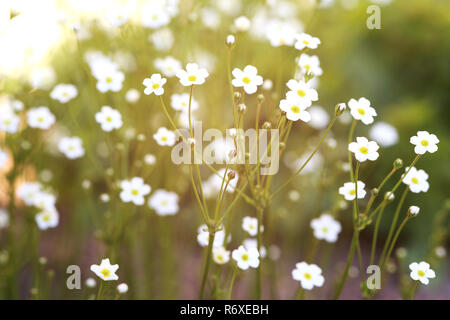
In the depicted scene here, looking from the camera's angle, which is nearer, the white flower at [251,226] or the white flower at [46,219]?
the white flower at [251,226]

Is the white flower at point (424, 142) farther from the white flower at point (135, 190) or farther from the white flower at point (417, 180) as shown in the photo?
the white flower at point (135, 190)

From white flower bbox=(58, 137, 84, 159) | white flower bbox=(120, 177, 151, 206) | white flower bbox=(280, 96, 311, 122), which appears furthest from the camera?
white flower bbox=(58, 137, 84, 159)

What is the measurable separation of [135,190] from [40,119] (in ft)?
1.50

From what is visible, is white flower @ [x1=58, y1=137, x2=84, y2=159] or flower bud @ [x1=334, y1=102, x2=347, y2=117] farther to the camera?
white flower @ [x1=58, y1=137, x2=84, y2=159]

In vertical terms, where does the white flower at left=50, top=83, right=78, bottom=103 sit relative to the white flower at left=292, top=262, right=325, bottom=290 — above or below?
above

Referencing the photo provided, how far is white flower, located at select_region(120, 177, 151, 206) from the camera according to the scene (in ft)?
3.83

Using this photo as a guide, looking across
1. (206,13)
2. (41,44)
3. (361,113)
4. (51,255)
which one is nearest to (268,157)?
(361,113)

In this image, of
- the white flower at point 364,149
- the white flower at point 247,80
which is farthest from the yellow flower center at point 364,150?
the white flower at point 247,80

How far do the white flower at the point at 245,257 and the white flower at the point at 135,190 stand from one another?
0.32 m

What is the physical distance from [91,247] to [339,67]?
1.91 metres

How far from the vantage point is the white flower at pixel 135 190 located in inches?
46.0

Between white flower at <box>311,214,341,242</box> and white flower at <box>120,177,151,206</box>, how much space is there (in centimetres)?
54

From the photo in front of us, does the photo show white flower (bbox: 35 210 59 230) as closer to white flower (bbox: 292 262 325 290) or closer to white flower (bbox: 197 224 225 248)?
white flower (bbox: 197 224 225 248)

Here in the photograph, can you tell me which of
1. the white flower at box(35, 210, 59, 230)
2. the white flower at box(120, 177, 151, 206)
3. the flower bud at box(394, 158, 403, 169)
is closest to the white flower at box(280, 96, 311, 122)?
the flower bud at box(394, 158, 403, 169)
